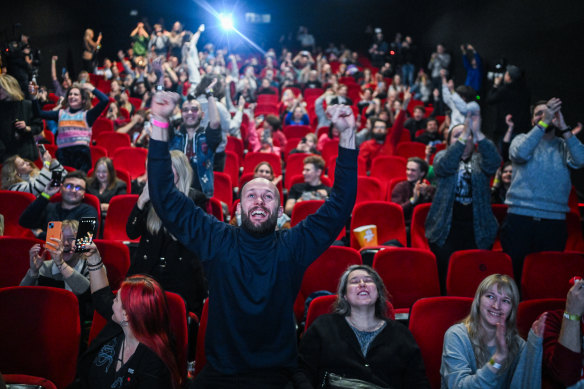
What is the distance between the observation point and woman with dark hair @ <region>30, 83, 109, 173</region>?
15.9 feet

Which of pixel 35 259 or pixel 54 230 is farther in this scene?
pixel 35 259

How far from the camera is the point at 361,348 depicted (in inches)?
90.2

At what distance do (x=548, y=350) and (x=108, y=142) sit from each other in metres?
5.76

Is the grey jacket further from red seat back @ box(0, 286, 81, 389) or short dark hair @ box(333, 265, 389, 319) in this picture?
red seat back @ box(0, 286, 81, 389)

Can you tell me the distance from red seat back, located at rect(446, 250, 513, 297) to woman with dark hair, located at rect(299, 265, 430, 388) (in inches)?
35.4

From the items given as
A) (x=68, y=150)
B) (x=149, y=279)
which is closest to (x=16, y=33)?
(x=68, y=150)

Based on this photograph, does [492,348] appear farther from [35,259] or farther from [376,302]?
[35,259]

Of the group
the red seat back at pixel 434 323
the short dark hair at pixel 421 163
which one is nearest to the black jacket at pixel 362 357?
the red seat back at pixel 434 323

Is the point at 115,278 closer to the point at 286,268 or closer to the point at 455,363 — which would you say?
the point at 286,268

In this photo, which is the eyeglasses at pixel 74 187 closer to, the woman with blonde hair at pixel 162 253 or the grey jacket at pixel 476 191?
the woman with blonde hair at pixel 162 253

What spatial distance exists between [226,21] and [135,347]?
1594 centimetres

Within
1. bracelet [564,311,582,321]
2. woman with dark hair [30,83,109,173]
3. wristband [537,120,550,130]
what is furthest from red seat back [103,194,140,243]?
bracelet [564,311,582,321]

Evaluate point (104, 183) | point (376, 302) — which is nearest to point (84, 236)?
point (376, 302)

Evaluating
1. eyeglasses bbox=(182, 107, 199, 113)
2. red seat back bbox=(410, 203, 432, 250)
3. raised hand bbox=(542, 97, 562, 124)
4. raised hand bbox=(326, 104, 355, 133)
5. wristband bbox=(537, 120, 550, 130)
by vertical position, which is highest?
eyeglasses bbox=(182, 107, 199, 113)
